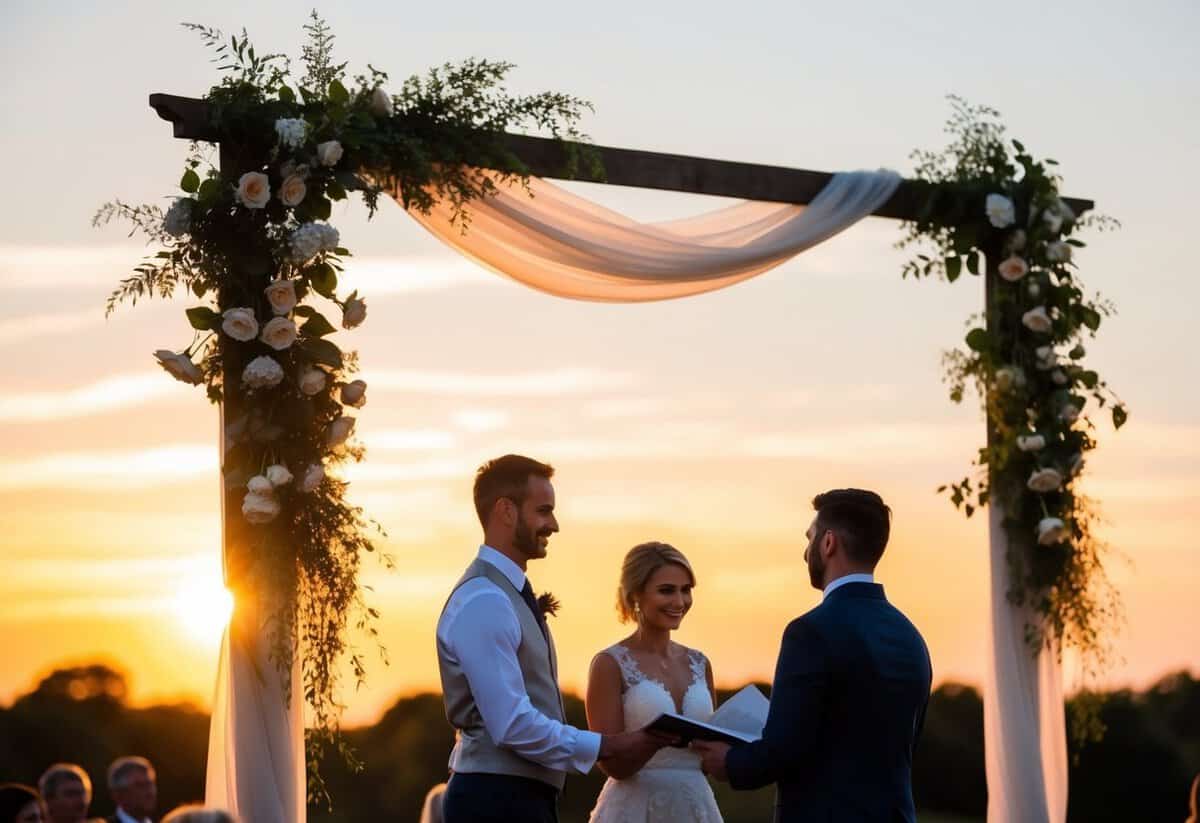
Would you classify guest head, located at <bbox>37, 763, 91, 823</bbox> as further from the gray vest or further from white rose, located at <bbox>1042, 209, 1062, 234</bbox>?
white rose, located at <bbox>1042, 209, 1062, 234</bbox>

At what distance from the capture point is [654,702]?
16.9ft

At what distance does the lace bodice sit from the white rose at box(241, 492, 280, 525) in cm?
112

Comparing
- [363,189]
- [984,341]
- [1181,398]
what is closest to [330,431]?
[363,189]

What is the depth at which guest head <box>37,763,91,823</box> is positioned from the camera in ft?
15.5

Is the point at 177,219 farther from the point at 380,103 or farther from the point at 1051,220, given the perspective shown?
the point at 1051,220

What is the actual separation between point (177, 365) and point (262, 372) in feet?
0.80

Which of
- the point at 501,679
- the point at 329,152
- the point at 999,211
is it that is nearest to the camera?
the point at 501,679

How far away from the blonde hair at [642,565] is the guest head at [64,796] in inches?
66.3

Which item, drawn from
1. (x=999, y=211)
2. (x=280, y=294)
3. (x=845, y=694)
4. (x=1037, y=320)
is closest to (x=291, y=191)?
(x=280, y=294)

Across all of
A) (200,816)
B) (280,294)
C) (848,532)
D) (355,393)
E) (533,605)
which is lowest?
(200,816)

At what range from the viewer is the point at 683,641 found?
18.2 ft

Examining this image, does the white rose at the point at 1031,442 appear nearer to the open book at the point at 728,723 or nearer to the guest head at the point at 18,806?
the open book at the point at 728,723

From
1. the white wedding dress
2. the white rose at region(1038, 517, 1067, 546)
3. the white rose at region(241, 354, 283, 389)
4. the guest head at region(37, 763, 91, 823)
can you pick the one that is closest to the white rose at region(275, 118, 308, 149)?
the white rose at region(241, 354, 283, 389)

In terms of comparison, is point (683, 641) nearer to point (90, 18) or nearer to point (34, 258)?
point (34, 258)
